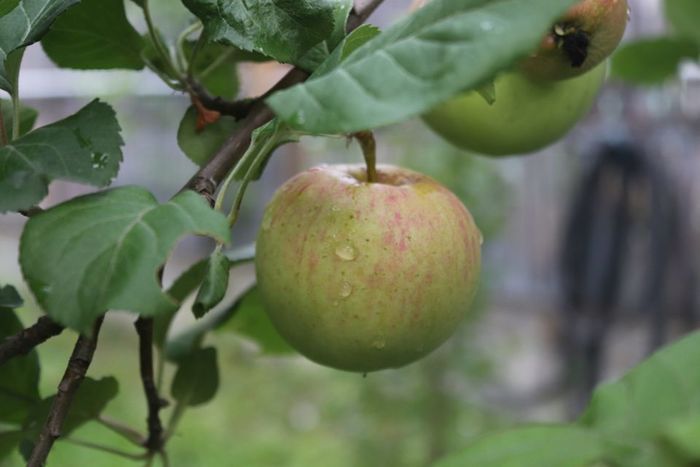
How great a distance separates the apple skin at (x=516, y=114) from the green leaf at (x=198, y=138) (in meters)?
0.19

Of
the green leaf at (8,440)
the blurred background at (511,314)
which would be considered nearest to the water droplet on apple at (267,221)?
the green leaf at (8,440)

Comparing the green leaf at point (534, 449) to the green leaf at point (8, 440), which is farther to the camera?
the green leaf at point (8, 440)

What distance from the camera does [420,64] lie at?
0.37 m

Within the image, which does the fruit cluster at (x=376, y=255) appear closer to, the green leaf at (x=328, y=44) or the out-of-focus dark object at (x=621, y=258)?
the green leaf at (x=328, y=44)

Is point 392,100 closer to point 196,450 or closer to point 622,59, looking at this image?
point 622,59

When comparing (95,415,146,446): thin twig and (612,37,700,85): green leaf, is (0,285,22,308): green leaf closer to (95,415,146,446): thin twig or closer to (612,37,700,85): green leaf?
(95,415,146,446): thin twig

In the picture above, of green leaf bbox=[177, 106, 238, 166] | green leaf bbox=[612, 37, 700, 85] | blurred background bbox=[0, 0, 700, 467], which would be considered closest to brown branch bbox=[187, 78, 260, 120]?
green leaf bbox=[177, 106, 238, 166]

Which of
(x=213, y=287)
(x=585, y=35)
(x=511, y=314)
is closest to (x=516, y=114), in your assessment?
(x=585, y=35)

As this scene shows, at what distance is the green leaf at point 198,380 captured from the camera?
0.70m

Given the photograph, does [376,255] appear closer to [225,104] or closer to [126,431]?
[225,104]

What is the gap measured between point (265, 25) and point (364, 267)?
14cm

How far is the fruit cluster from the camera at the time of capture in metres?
0.54

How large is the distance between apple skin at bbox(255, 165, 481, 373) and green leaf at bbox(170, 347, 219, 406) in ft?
0.42

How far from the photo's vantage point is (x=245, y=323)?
0.78 metres
